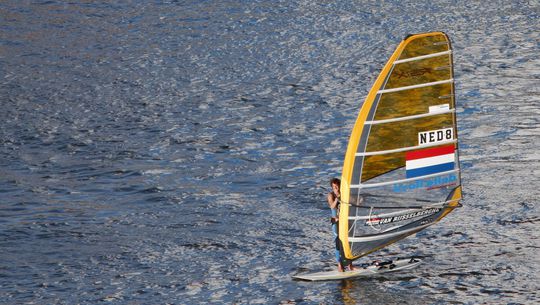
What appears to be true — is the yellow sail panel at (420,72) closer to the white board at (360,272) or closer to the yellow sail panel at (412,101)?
the yellow sail panel at (412,101)

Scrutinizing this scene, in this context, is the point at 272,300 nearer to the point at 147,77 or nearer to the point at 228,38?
the point at 147,77

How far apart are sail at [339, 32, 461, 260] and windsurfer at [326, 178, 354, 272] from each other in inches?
6.8

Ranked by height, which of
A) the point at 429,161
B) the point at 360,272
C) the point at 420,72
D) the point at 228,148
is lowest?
the point at 360,272

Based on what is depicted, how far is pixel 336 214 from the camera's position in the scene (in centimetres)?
2281

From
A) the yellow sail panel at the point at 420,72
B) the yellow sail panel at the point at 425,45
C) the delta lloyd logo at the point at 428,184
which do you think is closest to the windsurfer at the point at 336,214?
the delta lloyd logo at the point at 428,184

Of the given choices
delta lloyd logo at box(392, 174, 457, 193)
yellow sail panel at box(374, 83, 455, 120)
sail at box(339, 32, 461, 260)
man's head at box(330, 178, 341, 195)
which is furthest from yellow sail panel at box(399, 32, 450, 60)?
man's head at box(330, 178, 341, 195)

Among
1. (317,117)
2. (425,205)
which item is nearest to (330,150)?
(317,117)

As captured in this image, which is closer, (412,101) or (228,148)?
(412,101)

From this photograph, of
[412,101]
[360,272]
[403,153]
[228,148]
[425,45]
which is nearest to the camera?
[425,45]

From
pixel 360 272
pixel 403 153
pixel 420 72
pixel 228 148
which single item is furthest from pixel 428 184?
pixel 228 148

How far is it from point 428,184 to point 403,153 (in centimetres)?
103

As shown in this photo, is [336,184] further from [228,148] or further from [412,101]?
[228,148]

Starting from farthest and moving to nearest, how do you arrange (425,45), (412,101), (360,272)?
1. (360,272)
2. (412,101)
3. (425,45)

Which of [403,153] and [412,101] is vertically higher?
[412,101]
